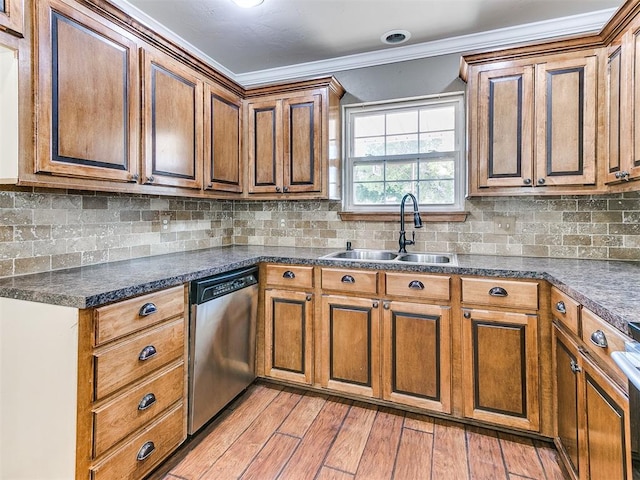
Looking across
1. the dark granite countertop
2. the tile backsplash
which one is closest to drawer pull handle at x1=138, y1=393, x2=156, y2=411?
the dark granite countertop

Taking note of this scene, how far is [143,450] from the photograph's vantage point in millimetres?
1604

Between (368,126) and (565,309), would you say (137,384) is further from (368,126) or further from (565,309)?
(368,126)

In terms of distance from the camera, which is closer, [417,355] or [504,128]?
[417,355]

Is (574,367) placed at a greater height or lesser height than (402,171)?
lesser

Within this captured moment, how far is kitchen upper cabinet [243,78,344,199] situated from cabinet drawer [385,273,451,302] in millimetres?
923

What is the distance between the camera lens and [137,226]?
2.40 metres

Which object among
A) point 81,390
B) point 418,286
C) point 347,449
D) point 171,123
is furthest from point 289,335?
point 171,123

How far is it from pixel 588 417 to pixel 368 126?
8.00ft

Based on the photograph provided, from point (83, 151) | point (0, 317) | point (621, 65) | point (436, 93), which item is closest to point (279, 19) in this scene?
point (436, 93)

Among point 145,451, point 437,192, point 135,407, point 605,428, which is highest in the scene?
point 437,192

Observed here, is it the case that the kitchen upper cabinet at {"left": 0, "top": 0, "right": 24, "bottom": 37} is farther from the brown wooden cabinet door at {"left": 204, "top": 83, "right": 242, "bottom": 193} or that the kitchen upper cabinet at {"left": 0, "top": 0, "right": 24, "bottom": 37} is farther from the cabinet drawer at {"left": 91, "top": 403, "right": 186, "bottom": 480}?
the cabinet drawer at {"left": 91, "top": 403, "right": 186, "bottom": 480}

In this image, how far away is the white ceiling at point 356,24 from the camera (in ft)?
7.32

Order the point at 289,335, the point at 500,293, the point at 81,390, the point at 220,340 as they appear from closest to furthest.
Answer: the point at 81,390 < the point at 500,293 < the point at 220,340 < the point at 289,335

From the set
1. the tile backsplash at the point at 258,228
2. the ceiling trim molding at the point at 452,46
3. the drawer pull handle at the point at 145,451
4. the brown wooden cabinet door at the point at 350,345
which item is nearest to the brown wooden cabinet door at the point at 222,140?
the tile backsplash at the point at 258,228
